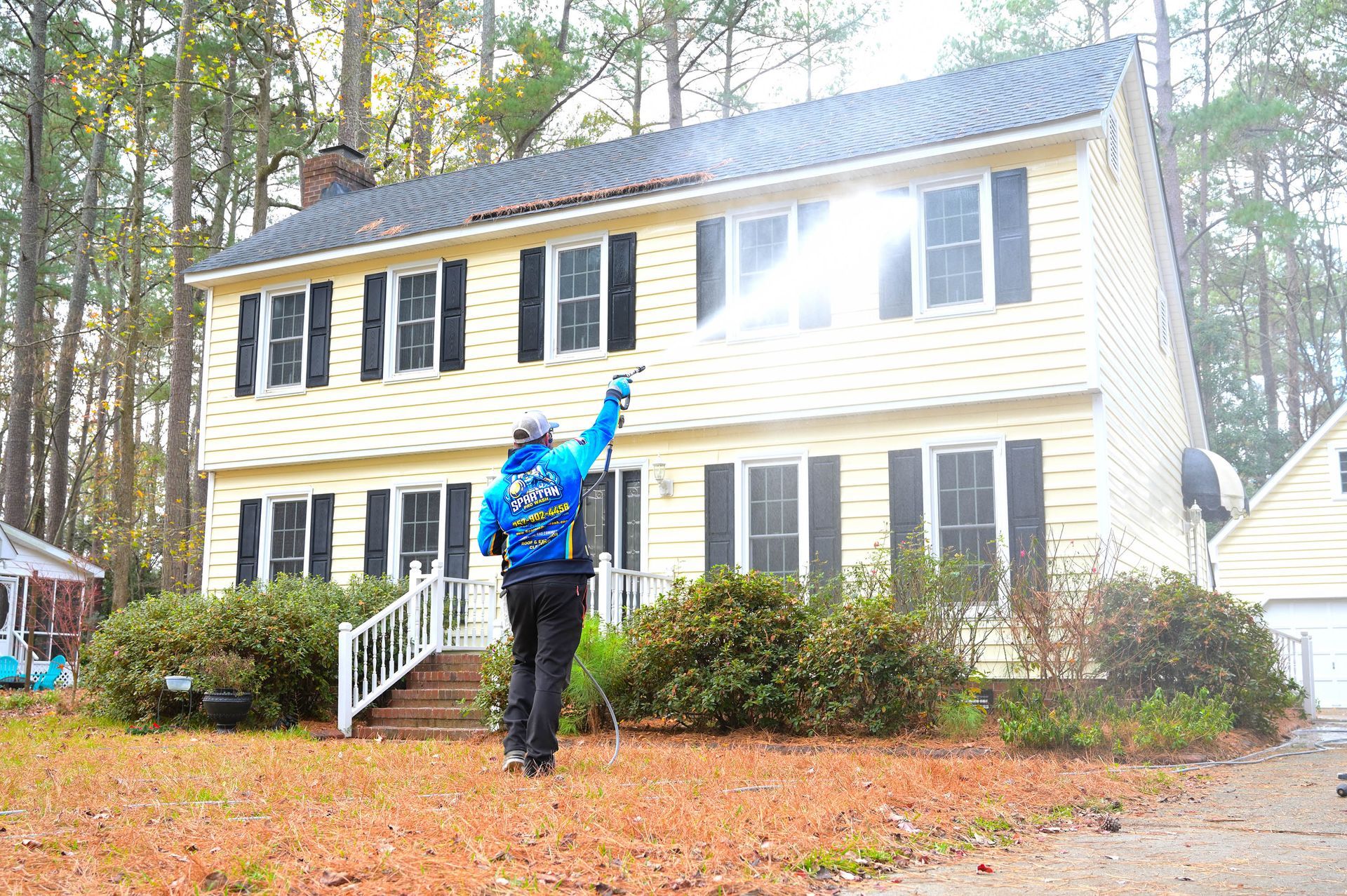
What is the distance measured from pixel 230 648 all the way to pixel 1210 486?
13.1 meters

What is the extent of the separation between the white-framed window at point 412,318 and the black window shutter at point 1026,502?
7534 mm

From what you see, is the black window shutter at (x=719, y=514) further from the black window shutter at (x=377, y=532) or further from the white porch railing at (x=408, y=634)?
the black window shutter at (x=377, y=532)

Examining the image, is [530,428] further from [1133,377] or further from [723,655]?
[1133,377]

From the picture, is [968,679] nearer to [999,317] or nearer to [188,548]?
[999,317]

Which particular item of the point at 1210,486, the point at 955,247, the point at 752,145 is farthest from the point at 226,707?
the point at 1210,486

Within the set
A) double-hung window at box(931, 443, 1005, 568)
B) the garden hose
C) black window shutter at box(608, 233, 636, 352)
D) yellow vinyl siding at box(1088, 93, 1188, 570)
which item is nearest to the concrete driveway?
the garden hose

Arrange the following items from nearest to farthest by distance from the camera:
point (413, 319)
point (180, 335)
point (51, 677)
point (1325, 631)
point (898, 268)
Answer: point (898, 268) → point (413, 319) → point (51, 677) → point (1325, 631) → point (180, 335)

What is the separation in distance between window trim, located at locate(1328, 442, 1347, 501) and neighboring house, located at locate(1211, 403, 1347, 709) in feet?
0.04

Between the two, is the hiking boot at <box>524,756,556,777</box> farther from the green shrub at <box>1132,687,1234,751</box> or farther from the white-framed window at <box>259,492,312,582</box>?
the white-framed window at <box>259,492,312,582</box>

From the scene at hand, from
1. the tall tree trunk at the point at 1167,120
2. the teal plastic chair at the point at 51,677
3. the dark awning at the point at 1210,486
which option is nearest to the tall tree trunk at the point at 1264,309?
the tall tree trunk at the point at 1167,120

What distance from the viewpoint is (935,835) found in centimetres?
488

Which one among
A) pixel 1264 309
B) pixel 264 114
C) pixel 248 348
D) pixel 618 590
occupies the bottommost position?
pixel 618 590

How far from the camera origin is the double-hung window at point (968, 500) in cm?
1214

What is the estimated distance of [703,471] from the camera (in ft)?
45.4
